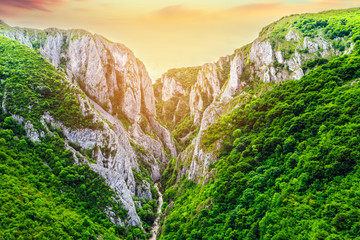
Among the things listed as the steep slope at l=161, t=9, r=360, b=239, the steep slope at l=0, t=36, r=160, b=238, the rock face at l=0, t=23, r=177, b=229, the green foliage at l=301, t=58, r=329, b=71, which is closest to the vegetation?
the steep slope at l=0, t=36, r=160, b=238

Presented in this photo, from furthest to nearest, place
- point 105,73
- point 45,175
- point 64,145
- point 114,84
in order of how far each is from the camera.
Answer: point 114,84 < point 105,73 < point 64,145 < point 45,175

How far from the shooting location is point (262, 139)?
54.8 meters

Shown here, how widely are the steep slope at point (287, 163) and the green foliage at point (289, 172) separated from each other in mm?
128

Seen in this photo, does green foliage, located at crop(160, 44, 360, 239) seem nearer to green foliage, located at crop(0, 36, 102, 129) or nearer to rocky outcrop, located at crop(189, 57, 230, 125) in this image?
green foliage, located at crop(0, 36, 102, 129)

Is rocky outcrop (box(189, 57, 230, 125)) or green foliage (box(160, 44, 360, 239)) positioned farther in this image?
rocky outcrop (box(189, 57, 230, 125))

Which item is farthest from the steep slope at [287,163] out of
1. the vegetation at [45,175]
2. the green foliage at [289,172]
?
the vegetation at [45,175]

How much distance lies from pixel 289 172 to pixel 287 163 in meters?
1.86

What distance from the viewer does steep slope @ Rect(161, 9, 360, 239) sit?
102 feet

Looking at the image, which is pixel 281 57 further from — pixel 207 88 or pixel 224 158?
pixel 207 88

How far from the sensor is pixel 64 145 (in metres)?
69.0

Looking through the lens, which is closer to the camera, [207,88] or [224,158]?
[224,158]

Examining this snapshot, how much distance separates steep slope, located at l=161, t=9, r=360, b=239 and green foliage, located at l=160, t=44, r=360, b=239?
0.42 ft

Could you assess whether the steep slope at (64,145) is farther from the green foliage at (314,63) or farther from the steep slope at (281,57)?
the green foliage at (314,63)

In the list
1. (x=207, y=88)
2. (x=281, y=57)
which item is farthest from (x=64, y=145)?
(x=207, y=88)
